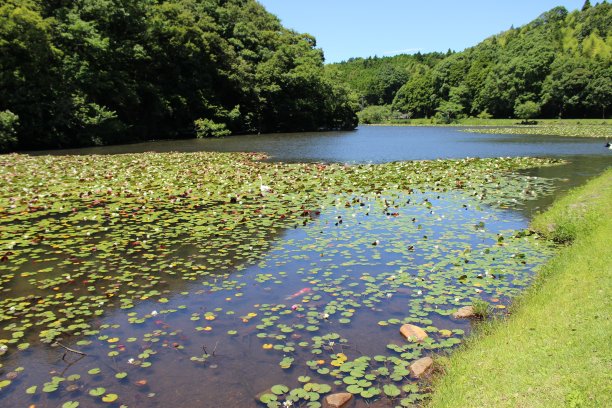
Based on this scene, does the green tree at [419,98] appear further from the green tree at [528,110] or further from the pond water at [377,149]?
the pond water at [377,149]

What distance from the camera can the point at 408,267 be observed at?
809 cm

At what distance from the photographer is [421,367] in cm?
487

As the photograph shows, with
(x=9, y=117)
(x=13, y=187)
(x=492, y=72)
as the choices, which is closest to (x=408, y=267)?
(x=13, y=187)

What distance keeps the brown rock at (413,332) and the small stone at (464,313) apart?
76 cm

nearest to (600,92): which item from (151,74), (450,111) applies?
(450,111)

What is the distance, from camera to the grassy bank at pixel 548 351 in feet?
12.5

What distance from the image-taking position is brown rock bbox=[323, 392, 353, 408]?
432 centimetres

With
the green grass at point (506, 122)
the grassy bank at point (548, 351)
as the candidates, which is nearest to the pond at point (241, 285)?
the grassy bank at point (548, 351)

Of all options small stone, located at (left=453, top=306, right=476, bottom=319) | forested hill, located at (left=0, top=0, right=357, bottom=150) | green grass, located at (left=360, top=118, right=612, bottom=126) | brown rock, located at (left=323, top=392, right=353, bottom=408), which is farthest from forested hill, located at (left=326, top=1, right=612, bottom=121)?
brown rock, located at (left=323, top=392, right=353, bottom=408)

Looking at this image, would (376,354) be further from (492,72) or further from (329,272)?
(492,72)

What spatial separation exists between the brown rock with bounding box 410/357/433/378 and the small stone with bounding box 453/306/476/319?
1345 mm

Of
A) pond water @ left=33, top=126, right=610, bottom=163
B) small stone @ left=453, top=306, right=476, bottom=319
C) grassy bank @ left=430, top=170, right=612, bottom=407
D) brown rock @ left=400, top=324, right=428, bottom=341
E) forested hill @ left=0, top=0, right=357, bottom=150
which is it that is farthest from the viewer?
forested hill @ left=0, top=0, right=357, bottom=150

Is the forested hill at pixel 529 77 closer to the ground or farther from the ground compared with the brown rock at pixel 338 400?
farther from the ground

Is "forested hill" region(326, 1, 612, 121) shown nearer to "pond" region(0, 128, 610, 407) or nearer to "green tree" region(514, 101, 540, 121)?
"green tree" region(514, 101, 540, 121)
